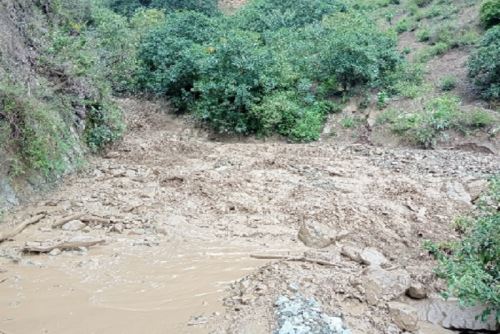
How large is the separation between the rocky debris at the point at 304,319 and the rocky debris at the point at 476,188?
3902 mm

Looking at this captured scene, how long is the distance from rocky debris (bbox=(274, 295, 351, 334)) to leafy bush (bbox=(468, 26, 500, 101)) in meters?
7.48

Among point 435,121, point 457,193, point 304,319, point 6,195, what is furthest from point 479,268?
point 435,121

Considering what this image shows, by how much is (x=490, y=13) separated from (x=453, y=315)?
32.3 ft

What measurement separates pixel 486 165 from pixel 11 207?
24.0 ft

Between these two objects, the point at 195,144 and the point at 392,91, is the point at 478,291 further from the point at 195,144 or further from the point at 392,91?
the point at 392,91

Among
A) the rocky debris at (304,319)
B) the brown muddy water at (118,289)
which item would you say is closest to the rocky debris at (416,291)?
the rocky debris at (304,319)

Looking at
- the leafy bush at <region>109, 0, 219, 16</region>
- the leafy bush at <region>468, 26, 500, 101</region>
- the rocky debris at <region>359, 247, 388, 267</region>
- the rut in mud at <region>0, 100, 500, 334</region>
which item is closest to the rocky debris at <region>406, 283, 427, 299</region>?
the rut in mud at <region>0, 100, 500, 334</region>

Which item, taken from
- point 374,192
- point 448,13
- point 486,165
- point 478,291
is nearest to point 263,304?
point 478,291

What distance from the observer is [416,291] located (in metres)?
4.59

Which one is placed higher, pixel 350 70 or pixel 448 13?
pixel 448 13

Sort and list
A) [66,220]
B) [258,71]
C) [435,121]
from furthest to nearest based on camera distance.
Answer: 1. [258,71]
2. [435,121]
3. [66,220]

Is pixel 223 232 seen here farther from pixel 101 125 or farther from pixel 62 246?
pixel 101 125

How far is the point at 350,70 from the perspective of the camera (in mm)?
10617

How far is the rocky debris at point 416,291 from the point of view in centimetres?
458
